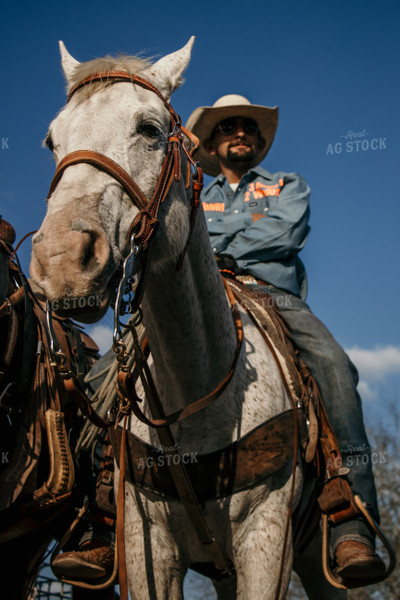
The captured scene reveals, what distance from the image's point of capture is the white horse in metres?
3.16

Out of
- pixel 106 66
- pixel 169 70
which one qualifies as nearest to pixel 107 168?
pixel 106 66

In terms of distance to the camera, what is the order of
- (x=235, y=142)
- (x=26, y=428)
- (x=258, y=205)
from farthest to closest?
(x=235, y=142), (x=258, y=205), (x=26, y=428)

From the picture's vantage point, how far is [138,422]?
3951 mm

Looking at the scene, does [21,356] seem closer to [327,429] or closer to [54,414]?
[54,414]

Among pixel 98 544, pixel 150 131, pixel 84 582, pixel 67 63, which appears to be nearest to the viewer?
pixel 150 131

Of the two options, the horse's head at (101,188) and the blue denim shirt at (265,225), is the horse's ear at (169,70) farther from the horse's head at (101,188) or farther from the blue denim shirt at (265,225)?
the blue denim shirt at (265,225)

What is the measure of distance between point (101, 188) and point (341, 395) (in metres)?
2.51

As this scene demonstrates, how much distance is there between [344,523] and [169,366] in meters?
1.63

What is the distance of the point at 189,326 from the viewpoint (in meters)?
3.56

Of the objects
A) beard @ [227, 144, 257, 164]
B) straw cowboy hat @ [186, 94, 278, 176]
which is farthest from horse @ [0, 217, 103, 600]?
straw cowboy hat @ [186, 94, 278, 176]

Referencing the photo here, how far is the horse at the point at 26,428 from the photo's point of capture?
485 cm

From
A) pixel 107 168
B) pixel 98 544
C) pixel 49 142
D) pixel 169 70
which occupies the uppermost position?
pixel 169 70

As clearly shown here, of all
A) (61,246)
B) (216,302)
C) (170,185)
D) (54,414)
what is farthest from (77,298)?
(54,414)

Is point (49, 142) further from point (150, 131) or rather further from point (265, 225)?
point (265, 225)
